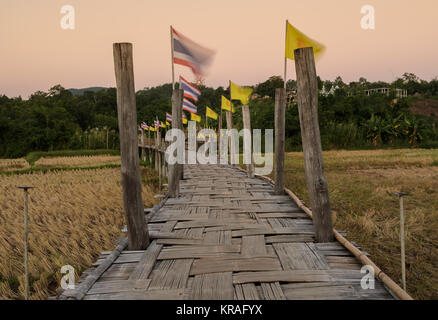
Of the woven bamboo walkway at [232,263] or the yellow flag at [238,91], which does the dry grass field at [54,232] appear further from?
the yellow flag at [238,91]

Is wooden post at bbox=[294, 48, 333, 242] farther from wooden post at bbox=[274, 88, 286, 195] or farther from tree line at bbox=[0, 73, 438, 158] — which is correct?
tree line at bbox=[0, 73, 438, 158]

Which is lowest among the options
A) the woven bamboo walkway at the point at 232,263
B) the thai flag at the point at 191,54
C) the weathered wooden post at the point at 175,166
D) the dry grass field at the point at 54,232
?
the dry grass field at the point at 54,232

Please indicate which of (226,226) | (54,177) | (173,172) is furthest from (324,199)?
(54,177)

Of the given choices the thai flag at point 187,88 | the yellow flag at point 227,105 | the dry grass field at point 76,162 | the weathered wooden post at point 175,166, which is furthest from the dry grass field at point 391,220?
the dry grass field at point 76,162

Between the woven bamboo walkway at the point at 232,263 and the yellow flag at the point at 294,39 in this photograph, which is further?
the yellow flag at the point at 294,39

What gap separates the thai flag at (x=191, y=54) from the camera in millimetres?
6039

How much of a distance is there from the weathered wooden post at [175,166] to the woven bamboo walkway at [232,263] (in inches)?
46.0

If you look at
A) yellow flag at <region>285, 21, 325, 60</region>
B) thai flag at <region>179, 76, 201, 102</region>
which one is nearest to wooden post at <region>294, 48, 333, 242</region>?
yellow flag at <region>285, 21, 325, 60</region>

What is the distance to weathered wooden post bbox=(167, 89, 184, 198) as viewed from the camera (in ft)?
18.6

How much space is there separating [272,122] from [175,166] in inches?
702

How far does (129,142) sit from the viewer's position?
3.11 meters

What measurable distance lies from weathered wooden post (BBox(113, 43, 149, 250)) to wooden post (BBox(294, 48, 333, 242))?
5.71 ft

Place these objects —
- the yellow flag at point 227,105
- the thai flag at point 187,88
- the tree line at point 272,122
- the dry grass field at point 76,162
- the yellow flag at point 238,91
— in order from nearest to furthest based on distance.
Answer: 1. the thai flag at point 187,88
2. the yellow flag at point 238,91
3. the yellow flag at point 227,105
4. the dry grass field at point 76,162
5. the tree line at point 272,122

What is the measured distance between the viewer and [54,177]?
11.1 metres
